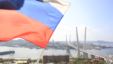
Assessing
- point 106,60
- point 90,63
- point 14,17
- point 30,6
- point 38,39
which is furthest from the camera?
point 106,60

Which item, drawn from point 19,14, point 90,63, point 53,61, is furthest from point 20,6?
point 53,61

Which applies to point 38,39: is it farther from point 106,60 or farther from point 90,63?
point 106,60

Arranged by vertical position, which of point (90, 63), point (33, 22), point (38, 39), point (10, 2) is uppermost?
point (10, 2)

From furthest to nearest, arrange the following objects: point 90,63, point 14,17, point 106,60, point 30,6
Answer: point 106,60
point 90,63
point 30,6
point 14,17

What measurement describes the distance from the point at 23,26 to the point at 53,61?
9199mm

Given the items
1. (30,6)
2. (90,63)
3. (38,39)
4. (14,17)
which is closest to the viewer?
(38,39)

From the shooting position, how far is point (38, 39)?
222 inches

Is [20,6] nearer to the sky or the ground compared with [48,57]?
nearer to the sky

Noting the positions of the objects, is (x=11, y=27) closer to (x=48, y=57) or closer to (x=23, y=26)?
(x=23, y=26)

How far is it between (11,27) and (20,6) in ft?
2.09

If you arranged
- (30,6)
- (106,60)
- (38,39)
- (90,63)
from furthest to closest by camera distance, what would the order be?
1. (106,60)
2. (90,63)
3. (30,6)
4. (38,39)

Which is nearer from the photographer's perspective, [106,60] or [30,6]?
[30,6]

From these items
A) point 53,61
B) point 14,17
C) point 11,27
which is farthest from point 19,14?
point 53,61

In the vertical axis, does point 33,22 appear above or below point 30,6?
below
